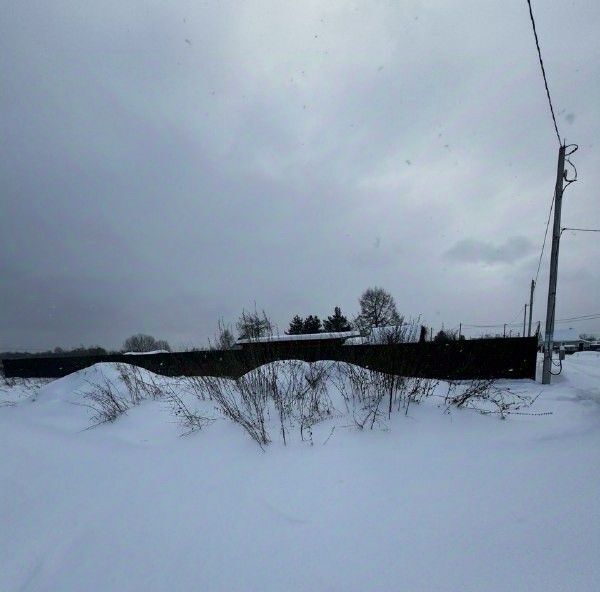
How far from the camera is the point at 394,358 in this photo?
4.98 meters

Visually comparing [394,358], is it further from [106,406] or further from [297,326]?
[297,326]

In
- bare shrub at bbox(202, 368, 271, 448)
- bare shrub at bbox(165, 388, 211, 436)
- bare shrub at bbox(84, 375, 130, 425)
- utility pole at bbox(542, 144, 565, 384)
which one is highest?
utility pole at bbox(542, 144, 565, 384)

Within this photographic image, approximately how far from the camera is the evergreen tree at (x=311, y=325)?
1903 inches

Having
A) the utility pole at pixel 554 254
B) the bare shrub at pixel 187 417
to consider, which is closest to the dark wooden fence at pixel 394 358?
the bare shrub at pixel 187 417

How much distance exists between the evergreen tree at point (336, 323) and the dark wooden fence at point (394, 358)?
2848 cm

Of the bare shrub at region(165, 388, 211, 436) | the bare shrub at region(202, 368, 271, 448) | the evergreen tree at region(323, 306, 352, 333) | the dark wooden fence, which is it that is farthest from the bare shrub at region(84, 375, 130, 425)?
the evergreen tree at region(323, 306, 352, 333)

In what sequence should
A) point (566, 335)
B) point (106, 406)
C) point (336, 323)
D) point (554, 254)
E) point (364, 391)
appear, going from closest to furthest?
point (364, 391) < point (106, 406) < point (554, 254) < point (336, 323) < point (566, 335)

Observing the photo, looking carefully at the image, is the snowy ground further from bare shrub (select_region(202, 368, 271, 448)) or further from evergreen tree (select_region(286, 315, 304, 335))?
evergreen tree (select_region(286, 315, 304, 335))

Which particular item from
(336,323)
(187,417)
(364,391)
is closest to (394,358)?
(364,391)

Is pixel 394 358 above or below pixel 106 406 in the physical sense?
above

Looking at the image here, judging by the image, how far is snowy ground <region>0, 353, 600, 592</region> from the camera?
79.7 inches

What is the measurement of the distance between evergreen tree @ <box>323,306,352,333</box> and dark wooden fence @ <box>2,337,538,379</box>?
28.5m

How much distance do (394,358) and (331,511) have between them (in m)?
2.81

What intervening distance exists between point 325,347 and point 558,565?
405 inches
